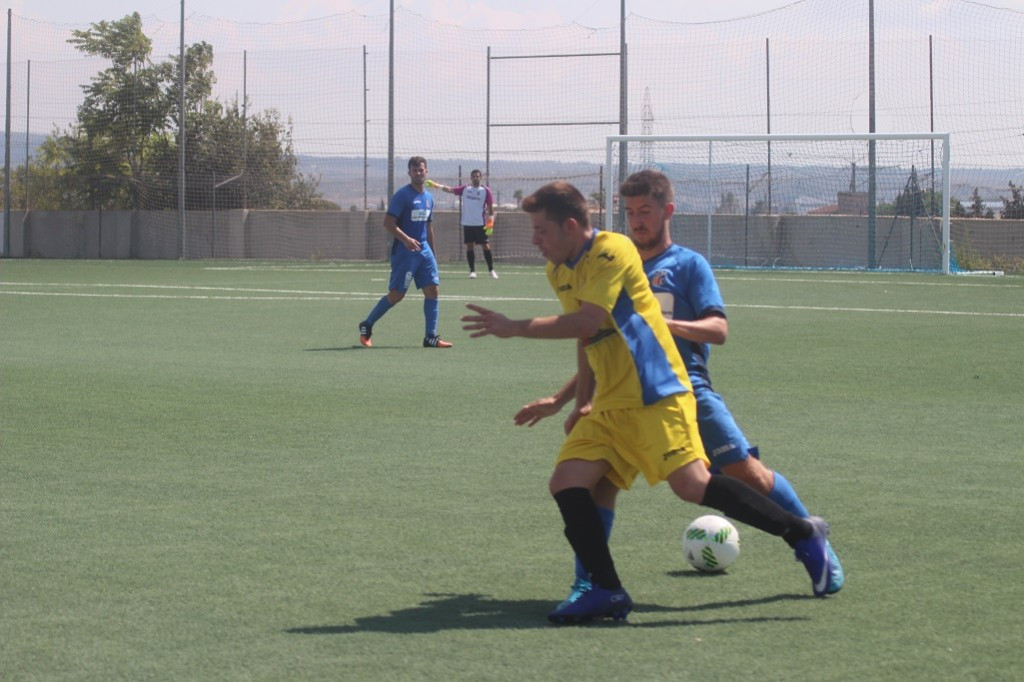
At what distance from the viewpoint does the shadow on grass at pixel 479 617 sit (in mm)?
4590

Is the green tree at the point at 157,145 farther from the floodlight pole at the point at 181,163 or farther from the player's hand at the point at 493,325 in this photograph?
the player's hand at the point at 493,325

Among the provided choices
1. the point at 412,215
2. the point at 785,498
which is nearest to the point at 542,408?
the point at 785,498

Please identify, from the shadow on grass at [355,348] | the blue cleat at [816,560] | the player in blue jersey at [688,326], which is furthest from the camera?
the shadow on grass at [355,348]

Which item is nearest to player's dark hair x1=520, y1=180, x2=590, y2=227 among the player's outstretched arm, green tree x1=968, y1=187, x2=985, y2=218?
the player's outstretched arm

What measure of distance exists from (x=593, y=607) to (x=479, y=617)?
388 millimetres

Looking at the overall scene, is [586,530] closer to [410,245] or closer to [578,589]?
[578,589]

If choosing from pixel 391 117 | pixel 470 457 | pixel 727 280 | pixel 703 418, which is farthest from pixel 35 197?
pixel 703 418

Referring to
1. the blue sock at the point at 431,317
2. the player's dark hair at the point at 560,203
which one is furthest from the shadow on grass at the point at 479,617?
the blue sock at the point at 431,317

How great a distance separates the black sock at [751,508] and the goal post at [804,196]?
2518cm

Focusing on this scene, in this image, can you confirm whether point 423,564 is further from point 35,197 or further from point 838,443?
point 35,197

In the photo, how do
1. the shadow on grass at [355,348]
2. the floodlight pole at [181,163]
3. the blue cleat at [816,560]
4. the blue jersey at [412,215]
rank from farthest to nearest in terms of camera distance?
1. the floodlight pole at [181,163]
2. the blue jersey at [412,215]
3. the shadow on grass at [355,348]
4. the blue cleat at [816,560]

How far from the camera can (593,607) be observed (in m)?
4.65

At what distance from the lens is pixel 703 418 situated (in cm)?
511

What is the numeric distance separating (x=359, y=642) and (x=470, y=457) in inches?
133
